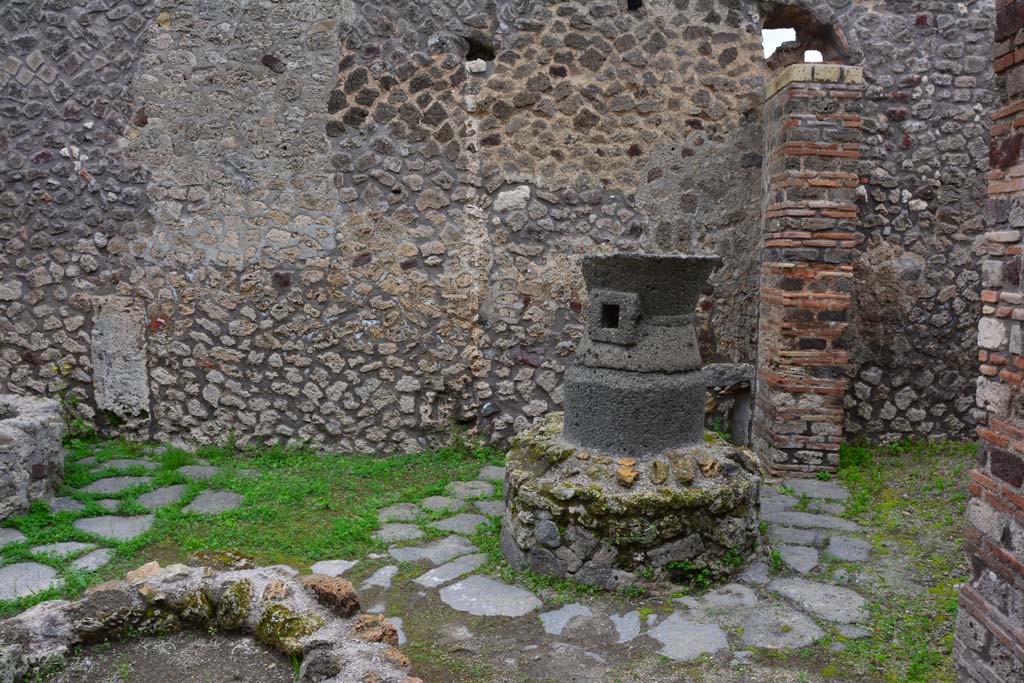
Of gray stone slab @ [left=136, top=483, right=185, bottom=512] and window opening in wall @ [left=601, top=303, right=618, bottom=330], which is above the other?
window opening in wall @ [left=601, top=303, right=618, bottom=330]

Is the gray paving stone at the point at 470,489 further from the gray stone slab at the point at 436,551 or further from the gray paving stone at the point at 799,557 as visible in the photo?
the gray paving stone at the point at 799,557

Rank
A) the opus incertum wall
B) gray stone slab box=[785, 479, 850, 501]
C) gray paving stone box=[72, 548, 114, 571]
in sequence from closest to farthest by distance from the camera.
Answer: gray paving stone box=[72, 548, 114, 571]
gray stone slab box=[785, 479, 850, 501]
the opus incertum wall

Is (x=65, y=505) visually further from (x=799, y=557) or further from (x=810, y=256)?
(x=810, y=256)

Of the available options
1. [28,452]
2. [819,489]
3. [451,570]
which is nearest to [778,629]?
[451,570]

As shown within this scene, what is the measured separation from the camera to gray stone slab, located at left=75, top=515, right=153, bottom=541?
4.57m

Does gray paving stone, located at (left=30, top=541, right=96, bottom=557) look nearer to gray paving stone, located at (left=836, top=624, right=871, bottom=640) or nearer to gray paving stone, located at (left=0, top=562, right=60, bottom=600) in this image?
gray paving stone, located at (left=0, top=562, right=60, bottom=600)

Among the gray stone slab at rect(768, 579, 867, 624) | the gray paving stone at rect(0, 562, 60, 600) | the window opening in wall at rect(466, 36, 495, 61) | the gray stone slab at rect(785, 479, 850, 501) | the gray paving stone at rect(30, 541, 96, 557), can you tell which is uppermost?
the window opening in wall at rect(466, 36, 495, 61)

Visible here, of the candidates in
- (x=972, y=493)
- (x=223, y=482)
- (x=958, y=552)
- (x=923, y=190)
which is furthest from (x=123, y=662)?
(x=923, y=190)

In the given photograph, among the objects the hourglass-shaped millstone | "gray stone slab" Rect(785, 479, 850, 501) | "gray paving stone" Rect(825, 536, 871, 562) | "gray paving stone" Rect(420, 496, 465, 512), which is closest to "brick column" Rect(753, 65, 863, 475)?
"gray stone slab" Rect(785, 479, 850, 501)

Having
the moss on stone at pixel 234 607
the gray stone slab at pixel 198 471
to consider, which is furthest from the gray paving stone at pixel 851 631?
the gray stone slab at pixel 198 471

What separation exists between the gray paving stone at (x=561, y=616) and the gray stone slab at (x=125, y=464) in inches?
140

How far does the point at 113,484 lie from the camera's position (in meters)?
5.41

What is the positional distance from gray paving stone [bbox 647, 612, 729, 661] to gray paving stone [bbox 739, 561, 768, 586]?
547 mm

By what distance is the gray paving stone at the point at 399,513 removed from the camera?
4.94m
